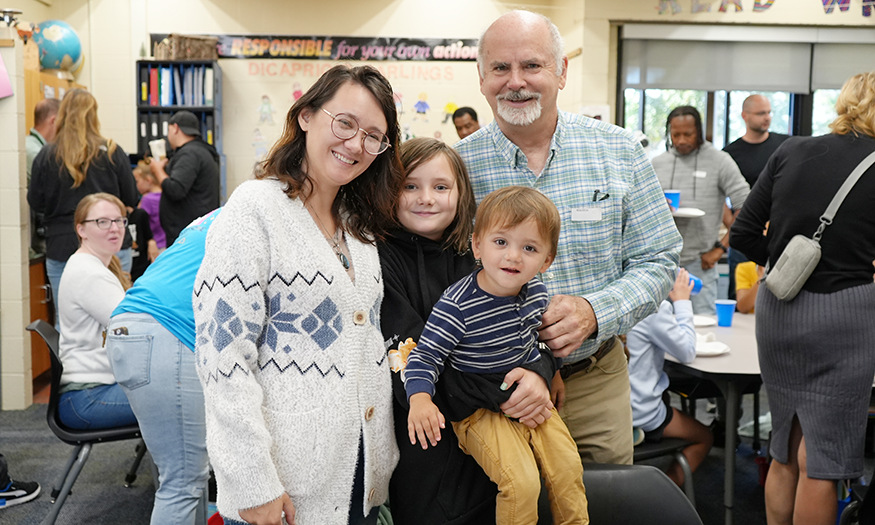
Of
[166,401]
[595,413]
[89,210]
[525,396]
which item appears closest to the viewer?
[525,396]

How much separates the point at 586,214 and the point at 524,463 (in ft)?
2.11

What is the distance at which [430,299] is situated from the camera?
1544 mm

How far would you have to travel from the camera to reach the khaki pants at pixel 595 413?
5.98ft

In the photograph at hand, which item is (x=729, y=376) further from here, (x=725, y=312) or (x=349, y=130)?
(x=349, y=130)

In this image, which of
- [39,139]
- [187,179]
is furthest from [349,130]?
[39,139]

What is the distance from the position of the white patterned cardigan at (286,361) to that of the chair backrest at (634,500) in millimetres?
491

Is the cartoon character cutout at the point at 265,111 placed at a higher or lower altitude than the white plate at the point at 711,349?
higher

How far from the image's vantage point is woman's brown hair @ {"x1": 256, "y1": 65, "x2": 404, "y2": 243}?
142 cm

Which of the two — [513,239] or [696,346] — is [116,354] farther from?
[696,346]

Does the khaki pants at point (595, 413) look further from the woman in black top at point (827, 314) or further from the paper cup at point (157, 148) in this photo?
the paper cup at point (157, 148)

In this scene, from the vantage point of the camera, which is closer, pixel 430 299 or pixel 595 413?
pixel 430 299

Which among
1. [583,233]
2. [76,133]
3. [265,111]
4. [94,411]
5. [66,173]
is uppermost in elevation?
[265,111]

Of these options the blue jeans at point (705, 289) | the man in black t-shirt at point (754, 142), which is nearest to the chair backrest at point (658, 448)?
the blue jeans at point (705, 289)

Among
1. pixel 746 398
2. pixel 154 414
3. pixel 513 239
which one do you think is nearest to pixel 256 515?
pixel 513 239
